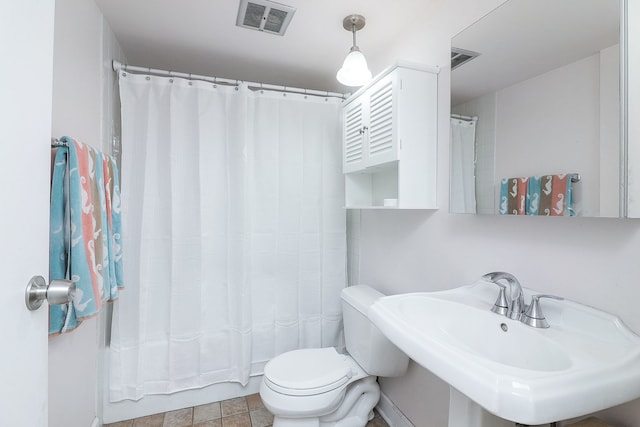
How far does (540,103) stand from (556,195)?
0.32 m

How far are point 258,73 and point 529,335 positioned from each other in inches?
88.0

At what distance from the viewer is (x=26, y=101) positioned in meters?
0.57

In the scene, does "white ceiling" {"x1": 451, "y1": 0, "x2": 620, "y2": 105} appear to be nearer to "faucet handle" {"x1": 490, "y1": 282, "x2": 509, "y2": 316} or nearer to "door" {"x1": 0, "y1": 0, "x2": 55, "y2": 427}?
"faucet handle" {"x1": 490, "y1": 282, "x2": 509, "y2": 316}

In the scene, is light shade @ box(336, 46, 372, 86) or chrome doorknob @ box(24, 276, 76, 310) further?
light shade @ box(336, 46, 372, 86)

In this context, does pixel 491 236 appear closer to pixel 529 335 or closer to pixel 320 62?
pixel 529 335

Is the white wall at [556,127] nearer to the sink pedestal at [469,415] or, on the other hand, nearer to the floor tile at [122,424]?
the sink pedestal at [469,415]

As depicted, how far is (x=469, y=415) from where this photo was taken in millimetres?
911

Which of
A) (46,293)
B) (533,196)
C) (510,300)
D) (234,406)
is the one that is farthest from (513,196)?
(234,406)

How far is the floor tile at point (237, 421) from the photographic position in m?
1.72

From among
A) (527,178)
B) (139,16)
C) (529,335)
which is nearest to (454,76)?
(527,178)

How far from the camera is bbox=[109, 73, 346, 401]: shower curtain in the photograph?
1770 mm

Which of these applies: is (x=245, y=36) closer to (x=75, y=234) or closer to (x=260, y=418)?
(x=75, y=234)

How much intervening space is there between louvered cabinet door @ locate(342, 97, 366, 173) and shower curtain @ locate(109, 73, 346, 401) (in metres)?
0.27

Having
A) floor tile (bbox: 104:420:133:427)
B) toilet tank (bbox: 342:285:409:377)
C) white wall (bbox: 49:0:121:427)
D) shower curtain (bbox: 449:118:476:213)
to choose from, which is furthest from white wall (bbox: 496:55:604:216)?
floor tile (bbox: 104:420:133:427)
